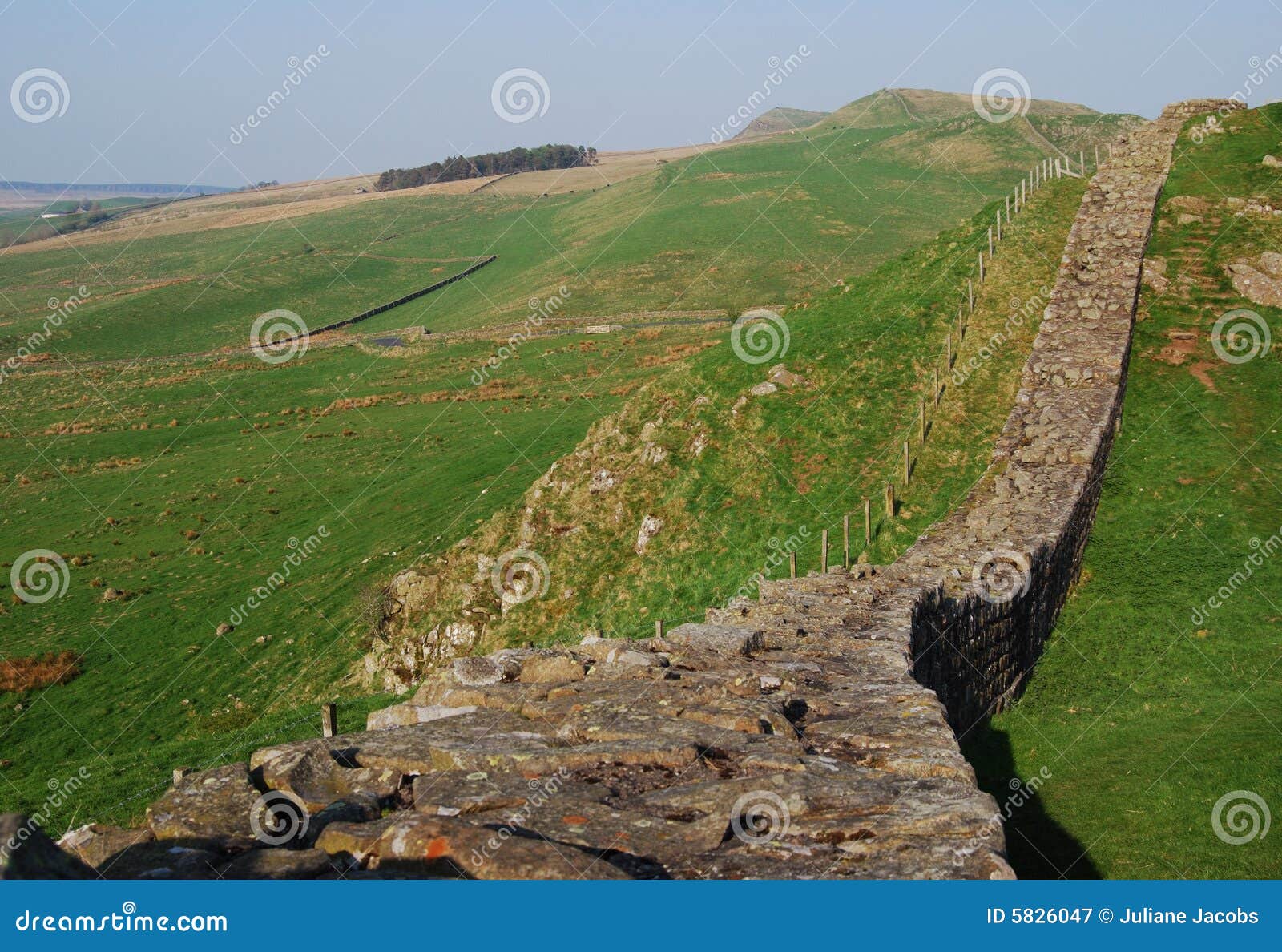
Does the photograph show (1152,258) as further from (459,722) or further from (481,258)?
(481,258)

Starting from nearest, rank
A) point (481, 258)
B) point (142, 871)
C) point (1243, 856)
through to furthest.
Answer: point (142, 871) < point (1243, 856) < point (481, 258)

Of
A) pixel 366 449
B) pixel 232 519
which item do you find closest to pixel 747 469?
pixel 232 519

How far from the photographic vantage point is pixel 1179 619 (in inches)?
855

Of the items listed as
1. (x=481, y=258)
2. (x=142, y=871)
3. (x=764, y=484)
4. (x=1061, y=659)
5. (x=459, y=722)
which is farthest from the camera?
(x=481, y=258)

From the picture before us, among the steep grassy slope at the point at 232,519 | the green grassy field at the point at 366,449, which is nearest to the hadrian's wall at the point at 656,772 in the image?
the green grassy field at the point at 366,449

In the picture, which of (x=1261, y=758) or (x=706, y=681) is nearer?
(x=706, y=681)

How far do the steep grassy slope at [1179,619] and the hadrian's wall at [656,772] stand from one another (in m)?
2.28

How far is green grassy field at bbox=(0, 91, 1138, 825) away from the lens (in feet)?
93.2

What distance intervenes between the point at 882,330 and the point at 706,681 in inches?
947

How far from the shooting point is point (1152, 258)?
110 ft

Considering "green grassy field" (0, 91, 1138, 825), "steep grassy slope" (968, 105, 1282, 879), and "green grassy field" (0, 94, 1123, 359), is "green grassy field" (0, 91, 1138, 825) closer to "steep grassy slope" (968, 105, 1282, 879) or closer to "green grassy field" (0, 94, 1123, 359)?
"green grassy field" (0, 94, 1123, 359)

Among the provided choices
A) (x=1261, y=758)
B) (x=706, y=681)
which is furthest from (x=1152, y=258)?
(x=706, y=681)

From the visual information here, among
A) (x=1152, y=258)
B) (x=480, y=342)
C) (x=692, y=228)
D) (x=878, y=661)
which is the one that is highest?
(x=692, y=228)

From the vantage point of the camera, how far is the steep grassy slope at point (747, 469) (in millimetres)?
27344
